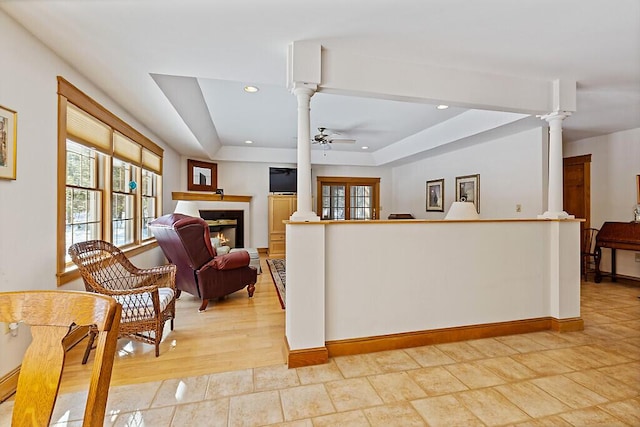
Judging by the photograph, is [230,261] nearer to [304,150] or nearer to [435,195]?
[304,150]

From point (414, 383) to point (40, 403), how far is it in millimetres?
1972

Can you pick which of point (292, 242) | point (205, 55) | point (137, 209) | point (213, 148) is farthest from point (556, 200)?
point (213, 148)

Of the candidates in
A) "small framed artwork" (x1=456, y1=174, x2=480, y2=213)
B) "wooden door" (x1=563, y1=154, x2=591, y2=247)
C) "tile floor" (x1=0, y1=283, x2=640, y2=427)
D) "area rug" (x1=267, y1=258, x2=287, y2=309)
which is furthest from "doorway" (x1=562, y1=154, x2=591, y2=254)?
"area rug" (x1=267, y1=258, x2=287, y2=309)

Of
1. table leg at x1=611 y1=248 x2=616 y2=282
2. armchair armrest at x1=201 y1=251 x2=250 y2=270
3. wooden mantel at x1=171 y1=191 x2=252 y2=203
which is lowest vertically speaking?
table leg at x1=611 y1=248 x2=616 y2=282

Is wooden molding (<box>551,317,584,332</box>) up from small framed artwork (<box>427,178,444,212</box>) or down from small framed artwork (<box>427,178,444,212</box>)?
down

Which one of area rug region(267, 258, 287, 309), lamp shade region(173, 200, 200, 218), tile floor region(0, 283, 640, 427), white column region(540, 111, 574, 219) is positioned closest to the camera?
tile floor region(0, 283, 640, 427)

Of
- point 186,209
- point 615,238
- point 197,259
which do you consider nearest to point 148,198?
point 186,209

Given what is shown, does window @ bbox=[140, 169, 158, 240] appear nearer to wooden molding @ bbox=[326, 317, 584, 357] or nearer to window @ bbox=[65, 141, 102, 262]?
window @ bbox=[65, 141, 102, 262]

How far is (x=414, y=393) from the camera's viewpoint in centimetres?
194

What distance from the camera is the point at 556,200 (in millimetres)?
3029

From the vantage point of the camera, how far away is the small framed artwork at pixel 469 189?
540 cm

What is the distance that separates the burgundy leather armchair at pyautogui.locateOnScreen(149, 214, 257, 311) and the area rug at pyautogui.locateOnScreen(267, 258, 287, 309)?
0.55 metres

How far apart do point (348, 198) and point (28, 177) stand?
266 inches

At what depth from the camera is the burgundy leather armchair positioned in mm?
3217
